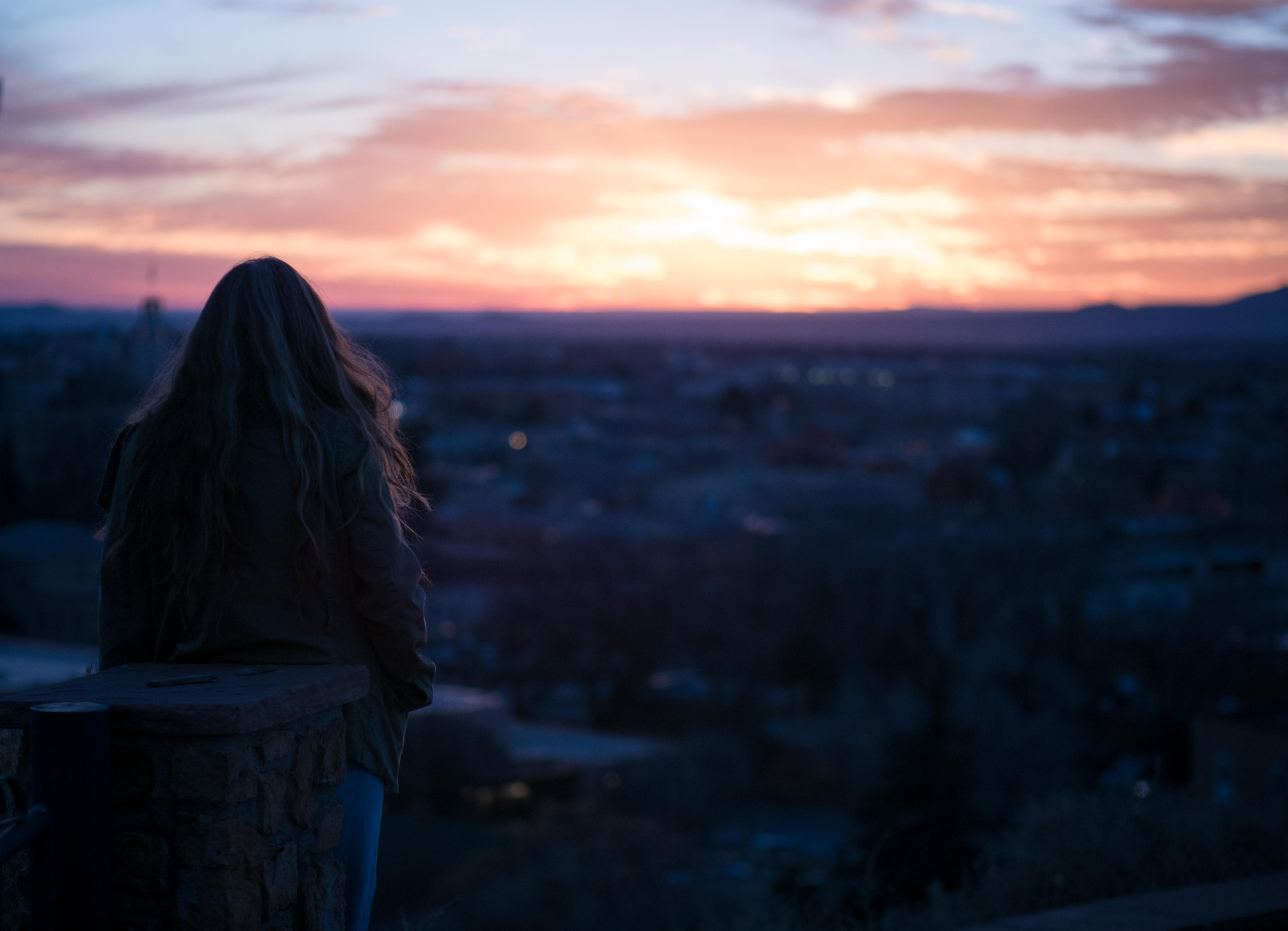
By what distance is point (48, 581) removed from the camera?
16094mm

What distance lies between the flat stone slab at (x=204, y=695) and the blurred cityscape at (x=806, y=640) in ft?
2.41

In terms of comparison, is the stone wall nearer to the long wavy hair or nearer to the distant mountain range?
the long wavy hair

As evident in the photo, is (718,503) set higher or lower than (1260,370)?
lower

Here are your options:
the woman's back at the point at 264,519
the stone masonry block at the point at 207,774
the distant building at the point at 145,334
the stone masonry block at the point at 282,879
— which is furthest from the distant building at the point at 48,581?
the stone masonry block at the point at 207,774

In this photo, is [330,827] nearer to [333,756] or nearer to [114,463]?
[333,756]

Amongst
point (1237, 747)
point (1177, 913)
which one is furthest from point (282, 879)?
point (1237, 747)

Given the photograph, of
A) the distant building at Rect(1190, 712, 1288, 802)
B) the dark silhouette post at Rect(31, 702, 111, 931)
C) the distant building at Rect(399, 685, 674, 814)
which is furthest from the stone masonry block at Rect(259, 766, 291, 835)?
the distant building at Rect(399, 685, 674, 814)

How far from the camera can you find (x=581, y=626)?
33.9 meters

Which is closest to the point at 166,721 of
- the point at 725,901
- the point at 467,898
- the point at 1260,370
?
the point at 725,901

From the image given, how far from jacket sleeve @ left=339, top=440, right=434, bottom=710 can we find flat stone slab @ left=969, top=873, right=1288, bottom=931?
210 centimetres

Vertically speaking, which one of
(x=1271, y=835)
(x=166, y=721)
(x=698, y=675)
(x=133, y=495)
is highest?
(x=133, y=495)

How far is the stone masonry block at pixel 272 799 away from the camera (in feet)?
6.60

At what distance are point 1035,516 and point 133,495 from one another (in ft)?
150

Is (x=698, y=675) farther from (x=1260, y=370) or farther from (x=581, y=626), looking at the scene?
(x=1260, y=370)
